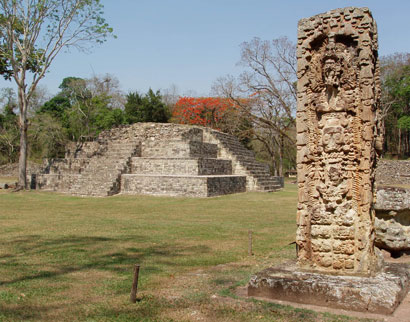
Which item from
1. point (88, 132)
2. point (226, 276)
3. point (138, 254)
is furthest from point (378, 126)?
point (88, 132)

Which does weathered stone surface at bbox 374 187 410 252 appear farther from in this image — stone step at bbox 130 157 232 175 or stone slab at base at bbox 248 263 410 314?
stone step at bbox 130 157 232 175

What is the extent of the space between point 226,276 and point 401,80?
126ft

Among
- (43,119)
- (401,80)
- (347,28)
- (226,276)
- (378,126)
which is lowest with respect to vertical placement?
(226,276)

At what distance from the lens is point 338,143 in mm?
4777

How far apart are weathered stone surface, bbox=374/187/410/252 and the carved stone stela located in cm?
175

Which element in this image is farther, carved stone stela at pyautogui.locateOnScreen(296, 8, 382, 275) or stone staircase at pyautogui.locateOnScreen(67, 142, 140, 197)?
stone staircase at pyautogui.locateOnScreen(67, 142, 140, 197)

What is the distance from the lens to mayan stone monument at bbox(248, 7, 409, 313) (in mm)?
4641

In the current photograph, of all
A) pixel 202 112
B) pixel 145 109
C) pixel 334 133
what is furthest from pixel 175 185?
pixel 202 112

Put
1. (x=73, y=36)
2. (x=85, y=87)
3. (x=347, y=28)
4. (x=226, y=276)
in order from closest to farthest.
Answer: (x=347, y=28) → (x=226, y=276) → (x=73, y=36) → (x=85, y=87)

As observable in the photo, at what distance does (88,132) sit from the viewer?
34.3 metres

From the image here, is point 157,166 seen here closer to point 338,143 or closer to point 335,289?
point 338,143

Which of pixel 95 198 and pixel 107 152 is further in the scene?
pixel 107 152

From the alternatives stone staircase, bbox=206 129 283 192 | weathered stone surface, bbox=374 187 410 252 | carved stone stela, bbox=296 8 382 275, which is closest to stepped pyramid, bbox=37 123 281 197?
stone staircase, bbox=206 129 283 192

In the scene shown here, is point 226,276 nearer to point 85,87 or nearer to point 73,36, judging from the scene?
point 73,36
